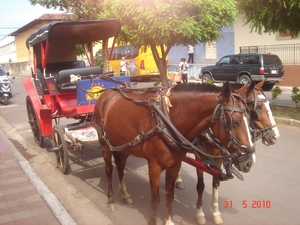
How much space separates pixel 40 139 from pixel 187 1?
18.4ft

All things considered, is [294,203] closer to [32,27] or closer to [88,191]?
[88,191]

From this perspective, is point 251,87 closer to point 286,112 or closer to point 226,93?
point 226,93

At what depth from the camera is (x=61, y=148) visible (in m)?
6.06

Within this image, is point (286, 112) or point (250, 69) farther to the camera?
point (250, 69)

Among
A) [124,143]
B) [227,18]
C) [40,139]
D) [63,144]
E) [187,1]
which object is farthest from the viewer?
[227,18]

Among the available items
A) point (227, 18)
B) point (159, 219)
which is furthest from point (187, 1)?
point (159, 219)

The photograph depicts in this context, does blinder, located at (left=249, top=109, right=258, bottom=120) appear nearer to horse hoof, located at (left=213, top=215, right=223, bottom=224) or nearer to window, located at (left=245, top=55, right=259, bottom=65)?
horse hoof, located at (left=213, top=215, right=223, bottom=224)

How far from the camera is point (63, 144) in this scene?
5.89 metres

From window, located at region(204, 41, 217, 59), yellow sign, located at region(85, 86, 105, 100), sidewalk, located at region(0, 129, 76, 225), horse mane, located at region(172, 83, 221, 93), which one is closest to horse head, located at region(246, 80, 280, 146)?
horse mane, located at region(172, 83, 221, 93)

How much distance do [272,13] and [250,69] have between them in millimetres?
8948

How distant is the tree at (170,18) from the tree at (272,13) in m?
0.97

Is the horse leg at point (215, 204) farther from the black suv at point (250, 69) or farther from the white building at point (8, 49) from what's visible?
the white building at point (8, 49)
